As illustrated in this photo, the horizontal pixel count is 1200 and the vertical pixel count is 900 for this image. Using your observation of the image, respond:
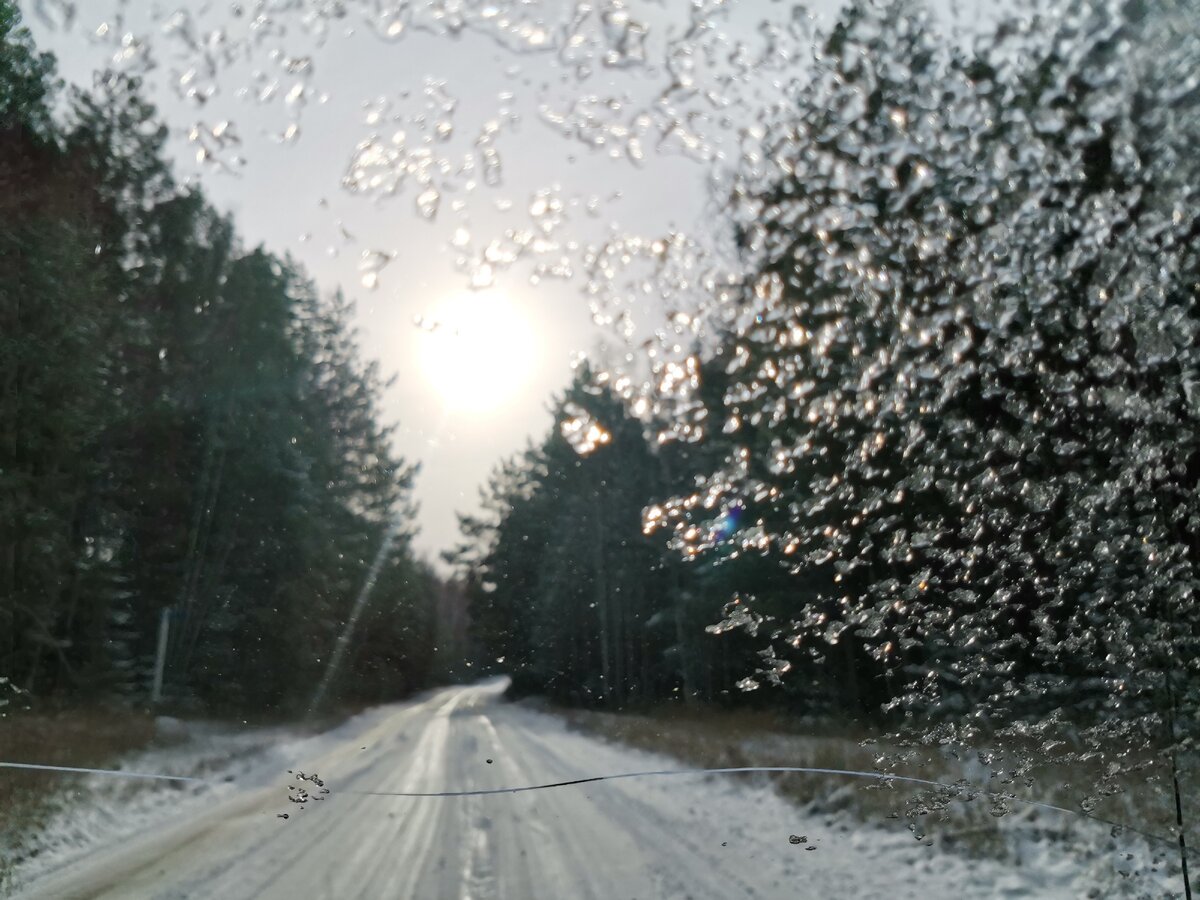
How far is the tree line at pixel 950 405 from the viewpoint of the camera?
3.39 metres

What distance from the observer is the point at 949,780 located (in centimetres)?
429

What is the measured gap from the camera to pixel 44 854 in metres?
5.36

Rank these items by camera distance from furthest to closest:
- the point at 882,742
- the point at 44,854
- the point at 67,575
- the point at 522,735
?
the point at 522,735, the point at 44,854, the point at 67,575, the point at 882,742

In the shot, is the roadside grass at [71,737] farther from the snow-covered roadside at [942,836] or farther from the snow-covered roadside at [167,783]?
the snow-covered roadside at [942,836]

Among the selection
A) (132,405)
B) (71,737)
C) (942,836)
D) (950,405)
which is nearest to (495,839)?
(71,737)

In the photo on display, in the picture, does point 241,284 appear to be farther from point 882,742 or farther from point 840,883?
point 840,883

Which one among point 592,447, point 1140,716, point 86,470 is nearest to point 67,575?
point 86,470

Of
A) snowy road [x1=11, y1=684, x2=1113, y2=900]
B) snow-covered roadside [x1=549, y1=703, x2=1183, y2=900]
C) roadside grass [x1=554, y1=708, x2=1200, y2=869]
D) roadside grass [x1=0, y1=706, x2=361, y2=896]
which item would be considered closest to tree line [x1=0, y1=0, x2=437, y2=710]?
roadside grass [x1=0, y1=706, x2=361, y2=896]

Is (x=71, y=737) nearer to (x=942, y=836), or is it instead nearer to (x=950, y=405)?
(x=950, y=405)

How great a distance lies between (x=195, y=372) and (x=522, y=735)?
9.65 feet

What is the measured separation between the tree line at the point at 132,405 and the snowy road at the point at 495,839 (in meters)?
0.66

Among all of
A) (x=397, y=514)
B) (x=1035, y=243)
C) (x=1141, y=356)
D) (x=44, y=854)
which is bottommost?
(x=44, y=854)

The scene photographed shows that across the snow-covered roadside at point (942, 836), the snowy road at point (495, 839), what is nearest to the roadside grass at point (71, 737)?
the snowy road at point (495, 839)

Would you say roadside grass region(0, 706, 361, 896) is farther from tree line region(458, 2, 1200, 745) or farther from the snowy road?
tree line region(458, 2, 1200, 745)
